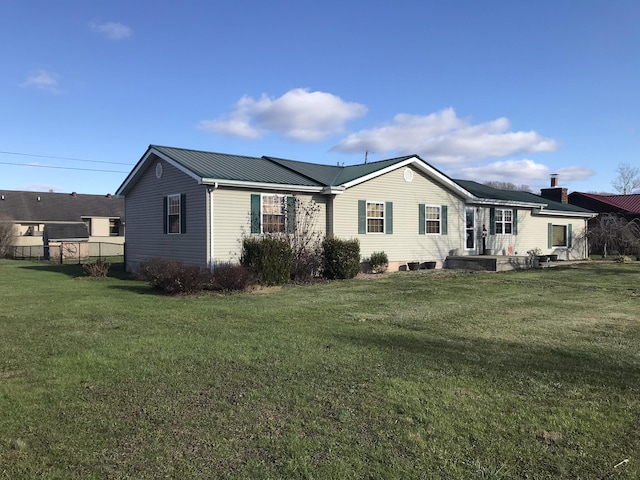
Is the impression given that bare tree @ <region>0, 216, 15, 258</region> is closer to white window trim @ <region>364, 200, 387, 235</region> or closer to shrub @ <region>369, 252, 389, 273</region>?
white window trim @ <region>364, 200, 387, 235</region>

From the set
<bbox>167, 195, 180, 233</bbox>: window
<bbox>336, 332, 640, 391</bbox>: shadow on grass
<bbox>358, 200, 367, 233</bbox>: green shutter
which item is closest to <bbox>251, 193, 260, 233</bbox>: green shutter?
<bbox>167, 195, 180, 233</bbox>: window

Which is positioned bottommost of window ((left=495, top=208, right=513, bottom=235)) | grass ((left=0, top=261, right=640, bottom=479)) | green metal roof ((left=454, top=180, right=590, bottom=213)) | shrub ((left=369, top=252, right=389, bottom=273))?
grass ((left=0, top=261, right=640, bottom=479))

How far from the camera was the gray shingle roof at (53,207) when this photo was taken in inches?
1497

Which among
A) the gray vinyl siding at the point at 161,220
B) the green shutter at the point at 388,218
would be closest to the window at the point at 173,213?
the gray vinyl siding at the point at 161,220

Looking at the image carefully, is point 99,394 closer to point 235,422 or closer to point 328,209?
point 235,422

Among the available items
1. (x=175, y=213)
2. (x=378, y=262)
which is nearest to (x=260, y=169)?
(x=175, y=213)

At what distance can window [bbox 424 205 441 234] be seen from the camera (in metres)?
20.1

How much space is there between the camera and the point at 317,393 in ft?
15.4

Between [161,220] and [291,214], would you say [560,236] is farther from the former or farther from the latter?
[161,220]

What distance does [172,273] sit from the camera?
11.9 meters

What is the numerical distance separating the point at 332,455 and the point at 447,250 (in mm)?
18167

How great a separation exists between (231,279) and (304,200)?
506cm

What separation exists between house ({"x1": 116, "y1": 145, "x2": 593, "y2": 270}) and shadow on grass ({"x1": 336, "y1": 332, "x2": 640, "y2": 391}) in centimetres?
869

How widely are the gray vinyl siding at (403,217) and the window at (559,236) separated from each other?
816 cm
